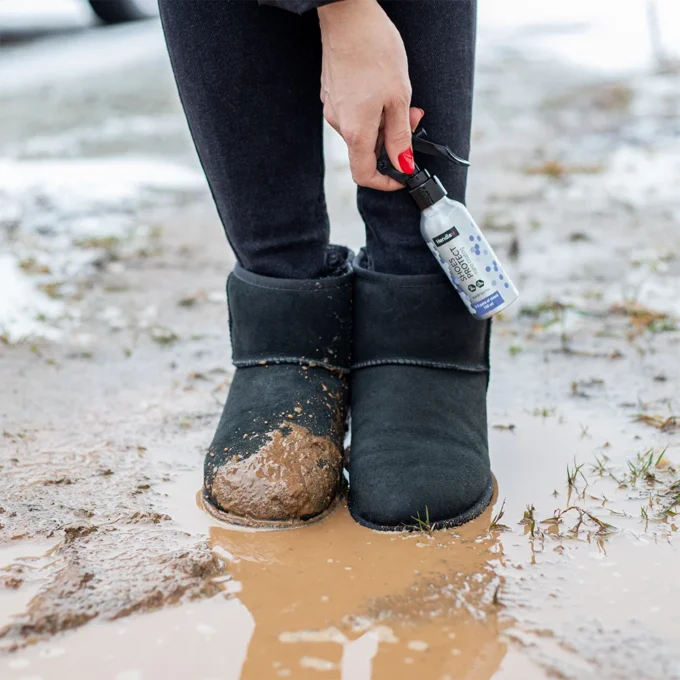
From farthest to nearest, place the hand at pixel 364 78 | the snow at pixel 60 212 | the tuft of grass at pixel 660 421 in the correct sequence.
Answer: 1. the snow at pixel 60 212
2. the tuft of grass at pixel 660 421
3. the hand at pixel 364 78

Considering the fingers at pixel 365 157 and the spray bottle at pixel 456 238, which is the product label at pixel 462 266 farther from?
the fingers at pixel 365 157

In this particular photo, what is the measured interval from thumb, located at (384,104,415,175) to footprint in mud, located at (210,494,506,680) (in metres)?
0.57

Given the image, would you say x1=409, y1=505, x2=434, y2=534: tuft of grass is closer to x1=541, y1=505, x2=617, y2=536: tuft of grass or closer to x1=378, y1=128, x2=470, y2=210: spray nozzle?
x1=541, y1=505, x2=617, y2=536: tuft of grass

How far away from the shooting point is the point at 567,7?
11.2 metres

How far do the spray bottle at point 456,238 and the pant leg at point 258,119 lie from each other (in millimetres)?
202

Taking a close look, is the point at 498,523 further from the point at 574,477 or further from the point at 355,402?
the point at 355,402

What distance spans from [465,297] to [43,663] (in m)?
0.84

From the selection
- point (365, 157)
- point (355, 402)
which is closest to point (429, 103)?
point (365, 157)

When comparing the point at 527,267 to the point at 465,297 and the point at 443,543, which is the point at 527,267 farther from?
the point at 443,543

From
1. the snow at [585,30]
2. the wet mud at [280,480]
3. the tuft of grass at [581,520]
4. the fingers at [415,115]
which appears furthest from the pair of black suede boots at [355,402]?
the snow at [585,30]

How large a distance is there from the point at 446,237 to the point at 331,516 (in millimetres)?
492

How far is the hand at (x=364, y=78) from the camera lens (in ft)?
3.73

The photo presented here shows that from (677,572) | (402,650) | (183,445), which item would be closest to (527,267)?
(183,445)

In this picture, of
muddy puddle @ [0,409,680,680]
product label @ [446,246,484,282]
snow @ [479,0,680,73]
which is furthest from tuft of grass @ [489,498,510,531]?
snow @ [479,0,680,73]
